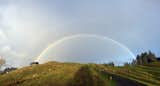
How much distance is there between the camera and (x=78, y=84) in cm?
9125

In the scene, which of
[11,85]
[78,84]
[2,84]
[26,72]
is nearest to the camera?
[78,84]

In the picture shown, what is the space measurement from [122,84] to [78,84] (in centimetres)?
1474

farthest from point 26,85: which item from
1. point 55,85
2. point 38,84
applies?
point 55,85

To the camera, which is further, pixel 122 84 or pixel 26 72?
pixel 26 72

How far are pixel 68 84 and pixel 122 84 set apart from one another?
63.5 feet

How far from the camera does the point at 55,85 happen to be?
9694 cm

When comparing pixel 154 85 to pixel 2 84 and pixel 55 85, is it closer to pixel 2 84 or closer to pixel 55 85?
pixel 55 85

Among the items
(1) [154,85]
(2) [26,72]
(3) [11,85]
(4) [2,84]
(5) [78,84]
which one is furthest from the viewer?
(2) [26,72]

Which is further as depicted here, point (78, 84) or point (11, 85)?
point (11, 85)

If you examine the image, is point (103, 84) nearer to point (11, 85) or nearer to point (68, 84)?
point (68, 84)

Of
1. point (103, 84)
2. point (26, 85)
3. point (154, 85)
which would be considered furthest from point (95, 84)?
point (26, 85)

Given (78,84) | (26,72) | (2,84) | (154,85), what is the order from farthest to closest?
(26,72) < (2,84) < (78,84) < (154,85)

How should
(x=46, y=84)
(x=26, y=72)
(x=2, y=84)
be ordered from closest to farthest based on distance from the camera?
(x=46, y=84) → (x=2, y=84) → (x=26, y=72)

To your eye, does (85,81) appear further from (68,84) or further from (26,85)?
(26,85)
